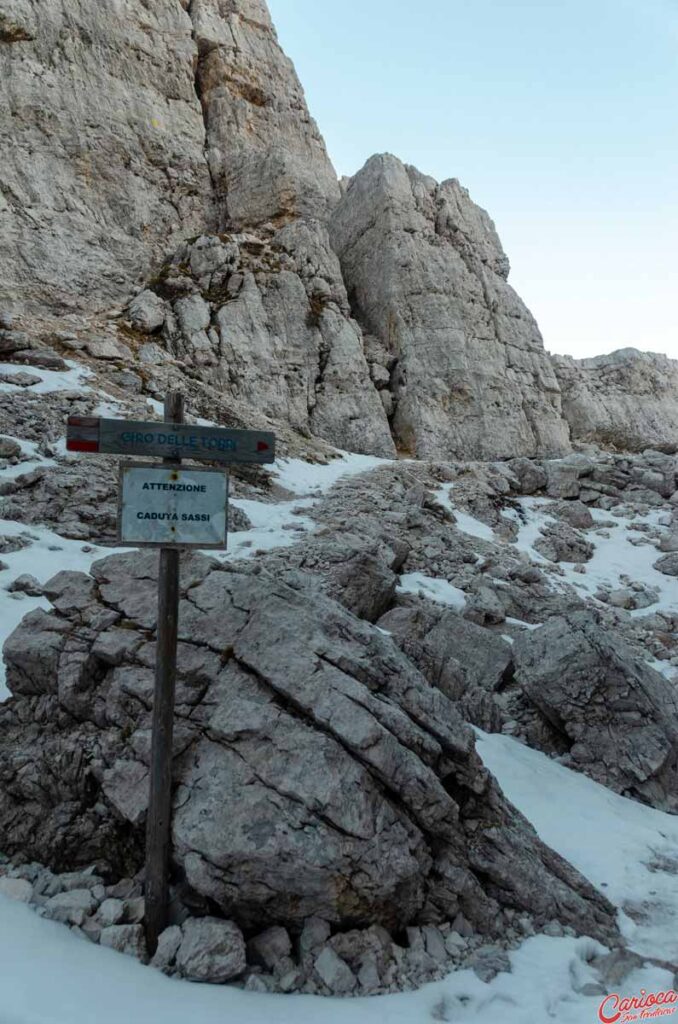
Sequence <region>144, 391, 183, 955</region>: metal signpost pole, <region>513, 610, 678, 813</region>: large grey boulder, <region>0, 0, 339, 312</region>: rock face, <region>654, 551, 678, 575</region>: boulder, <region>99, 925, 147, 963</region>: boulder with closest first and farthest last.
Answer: <region>99, 925, 147, 963</region>: boulder → <region>144, 391, 183, 955</region>: metal signpost pole → <region>513, 610, 678, 813</region>: large grey boulder → <region>654, 551, 678, 575</region>: boulder → <region>0, 0, 339, 312</region>: rock face

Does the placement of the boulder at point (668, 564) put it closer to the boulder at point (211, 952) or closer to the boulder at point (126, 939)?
the boulder at point (211, 952)

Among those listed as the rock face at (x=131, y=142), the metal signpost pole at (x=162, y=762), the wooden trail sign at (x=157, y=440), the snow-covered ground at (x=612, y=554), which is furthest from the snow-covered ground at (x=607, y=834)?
the rock face at (x=131, y=142)

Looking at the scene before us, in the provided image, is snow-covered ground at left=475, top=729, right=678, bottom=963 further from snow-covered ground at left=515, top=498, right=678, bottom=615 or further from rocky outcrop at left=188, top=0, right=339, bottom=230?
rocky outcrop at left=188, top=0, right=339, bottom=230

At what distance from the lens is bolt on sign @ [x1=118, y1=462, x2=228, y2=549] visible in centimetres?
510

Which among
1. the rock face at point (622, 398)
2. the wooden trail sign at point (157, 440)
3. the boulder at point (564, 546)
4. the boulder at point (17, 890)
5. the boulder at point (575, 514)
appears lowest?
the boulder at point (17, 890)

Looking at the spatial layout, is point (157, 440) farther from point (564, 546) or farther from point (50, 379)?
point (50, 379)

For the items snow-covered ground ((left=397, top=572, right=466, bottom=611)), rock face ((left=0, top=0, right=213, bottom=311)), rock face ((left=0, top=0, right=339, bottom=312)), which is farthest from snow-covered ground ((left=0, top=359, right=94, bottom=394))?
snow-covered ground ((left=397, top=572, right=466, bottom=611))

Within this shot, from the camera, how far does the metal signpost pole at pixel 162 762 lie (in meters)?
4.90

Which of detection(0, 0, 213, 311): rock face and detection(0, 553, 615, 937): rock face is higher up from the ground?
detection(0, 0, 213, 311): rock face

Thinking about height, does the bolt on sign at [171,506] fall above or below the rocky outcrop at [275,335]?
below
